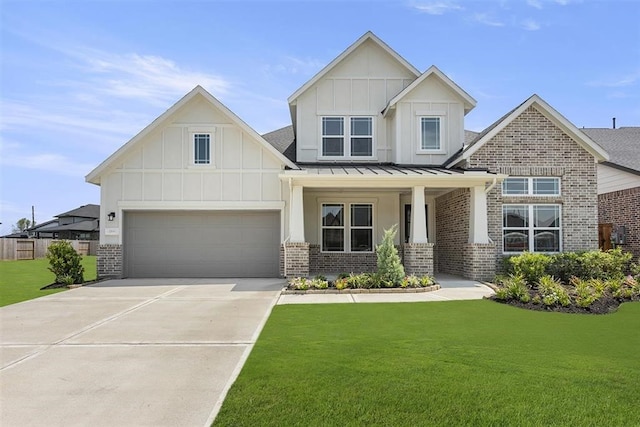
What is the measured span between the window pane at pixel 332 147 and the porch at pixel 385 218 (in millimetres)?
1277

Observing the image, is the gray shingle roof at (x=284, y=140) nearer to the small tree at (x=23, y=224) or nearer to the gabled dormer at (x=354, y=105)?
the gabled dormer at (x=354, y=105)

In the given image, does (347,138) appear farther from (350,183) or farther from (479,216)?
(479,216)

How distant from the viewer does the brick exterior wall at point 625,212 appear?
57.4 feet

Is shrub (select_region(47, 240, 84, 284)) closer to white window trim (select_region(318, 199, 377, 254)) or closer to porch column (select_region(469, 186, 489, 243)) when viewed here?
white window trim (select_region(318, 199, 377, 254))

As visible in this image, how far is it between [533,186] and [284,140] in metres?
10.6

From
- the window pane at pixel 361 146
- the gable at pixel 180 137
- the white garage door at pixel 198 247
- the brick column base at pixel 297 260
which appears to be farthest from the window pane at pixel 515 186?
the white garage door at pixel 198 247

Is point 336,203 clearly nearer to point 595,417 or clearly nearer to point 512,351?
point 512,351

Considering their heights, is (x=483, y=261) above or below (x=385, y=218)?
below

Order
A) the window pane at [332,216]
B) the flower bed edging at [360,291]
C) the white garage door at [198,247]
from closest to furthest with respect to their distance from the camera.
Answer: the flower bed edging at [360,291] → the white garage door at [198,247] → the window pane at [332,216]

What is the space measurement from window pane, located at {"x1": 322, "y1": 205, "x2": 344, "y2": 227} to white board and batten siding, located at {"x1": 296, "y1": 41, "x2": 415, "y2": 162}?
1.93 meters

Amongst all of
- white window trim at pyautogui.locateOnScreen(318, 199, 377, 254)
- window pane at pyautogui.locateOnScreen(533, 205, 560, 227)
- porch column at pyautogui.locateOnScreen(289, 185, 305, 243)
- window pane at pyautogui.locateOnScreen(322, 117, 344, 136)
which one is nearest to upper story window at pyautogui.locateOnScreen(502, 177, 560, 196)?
window pane at pyautogui.locateOnScreen(533, 205, 560, 227)

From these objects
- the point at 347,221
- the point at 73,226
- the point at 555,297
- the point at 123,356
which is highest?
the point at 73,226

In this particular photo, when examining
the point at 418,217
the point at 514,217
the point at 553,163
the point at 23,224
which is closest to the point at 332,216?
the point at 418,217

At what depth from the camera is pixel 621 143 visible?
70.1 feet
